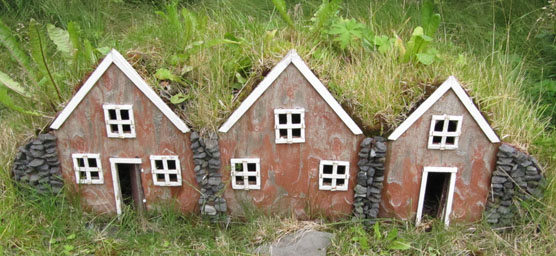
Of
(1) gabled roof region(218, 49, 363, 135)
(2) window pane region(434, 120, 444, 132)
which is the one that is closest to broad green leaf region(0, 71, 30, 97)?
(1) gabled roof region(218, 49, 363, 135)

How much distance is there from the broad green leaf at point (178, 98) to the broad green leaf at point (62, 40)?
3.02 ft

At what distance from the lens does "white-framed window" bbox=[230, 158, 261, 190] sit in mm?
3291

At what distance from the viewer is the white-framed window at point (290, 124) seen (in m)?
3.14

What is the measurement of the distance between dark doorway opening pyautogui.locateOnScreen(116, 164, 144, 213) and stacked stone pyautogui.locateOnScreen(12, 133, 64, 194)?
423 millimetres

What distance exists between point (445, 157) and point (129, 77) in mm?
2058

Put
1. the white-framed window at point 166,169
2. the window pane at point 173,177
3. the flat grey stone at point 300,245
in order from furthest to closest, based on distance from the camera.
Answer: the window pane at point 173,177 < the white-framed window at point 166,169 < the flat grey stone at point 300,245

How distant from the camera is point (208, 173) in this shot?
10.9ft

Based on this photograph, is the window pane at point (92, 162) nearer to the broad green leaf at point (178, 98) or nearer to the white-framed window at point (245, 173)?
the broad green leaf at point (178, 98)

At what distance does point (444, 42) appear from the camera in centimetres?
419

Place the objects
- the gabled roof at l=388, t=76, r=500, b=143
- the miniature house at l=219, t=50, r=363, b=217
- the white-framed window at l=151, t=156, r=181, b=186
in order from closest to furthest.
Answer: the gabled roof at l=388, t=76, r=500, b=143 → the miniature house at l=219, t=50, r=363, b=217 → the white-framed window at l=151, t=156, r=181, b=186

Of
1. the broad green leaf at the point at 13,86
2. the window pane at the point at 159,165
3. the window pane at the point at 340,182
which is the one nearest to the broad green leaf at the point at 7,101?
the broad green leaf at the point at 13,86

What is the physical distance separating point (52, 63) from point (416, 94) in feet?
9.64

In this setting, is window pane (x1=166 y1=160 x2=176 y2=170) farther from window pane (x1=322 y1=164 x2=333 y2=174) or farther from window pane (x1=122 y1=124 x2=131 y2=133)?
window pane (x1=322 y1=164 x2=333 y2=174)

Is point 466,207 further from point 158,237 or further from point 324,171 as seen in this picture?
point 158,237
